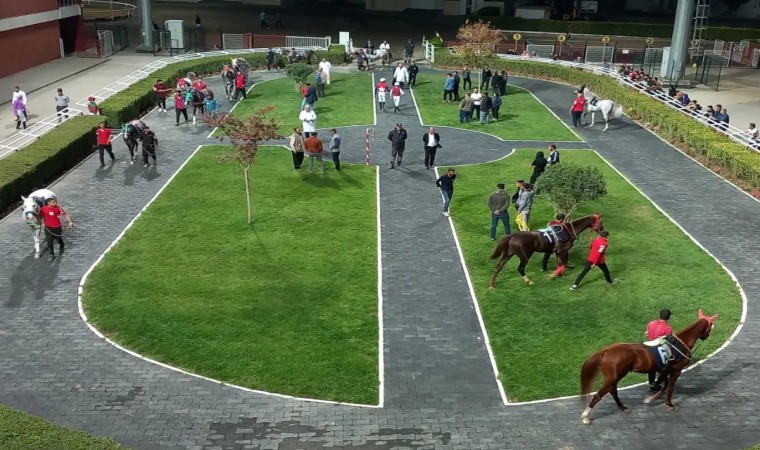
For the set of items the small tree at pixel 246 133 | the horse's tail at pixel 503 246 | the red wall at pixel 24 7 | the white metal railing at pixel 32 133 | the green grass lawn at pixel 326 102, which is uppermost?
the red wall at pixel 24 7

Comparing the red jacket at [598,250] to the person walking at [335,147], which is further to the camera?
the person walking at [335,147]

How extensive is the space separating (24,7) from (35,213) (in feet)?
85.4

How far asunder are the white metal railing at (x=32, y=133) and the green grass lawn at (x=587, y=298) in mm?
15387

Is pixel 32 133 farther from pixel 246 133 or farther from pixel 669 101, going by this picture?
pixel 669 101

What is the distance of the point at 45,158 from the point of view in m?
22.5

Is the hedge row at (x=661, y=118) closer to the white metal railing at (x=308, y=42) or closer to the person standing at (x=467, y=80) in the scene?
the person standing at (x=467, y=80)

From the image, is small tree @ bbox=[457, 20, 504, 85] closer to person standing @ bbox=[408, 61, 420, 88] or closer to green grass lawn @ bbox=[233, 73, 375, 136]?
person standing @ bbox=[408, 61, 420, 88]

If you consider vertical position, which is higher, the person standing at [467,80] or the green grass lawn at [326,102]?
the person standing at [467,80]

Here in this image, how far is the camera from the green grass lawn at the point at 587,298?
44.2 ft

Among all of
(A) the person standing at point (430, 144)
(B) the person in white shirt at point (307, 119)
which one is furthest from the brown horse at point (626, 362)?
(B) the person in white shirt at point (307, 119)

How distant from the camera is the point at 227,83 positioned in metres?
Result: 34.2

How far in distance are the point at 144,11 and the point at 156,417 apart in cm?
3914

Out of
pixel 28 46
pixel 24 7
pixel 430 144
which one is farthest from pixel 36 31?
Answer: pixel 430 144

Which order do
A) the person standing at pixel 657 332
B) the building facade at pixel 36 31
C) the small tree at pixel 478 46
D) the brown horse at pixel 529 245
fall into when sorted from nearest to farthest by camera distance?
the person standing at pixel 657 332, the brown horse at pixel 529 245, the small tree at pixel 478 46, the building facade at pixel 36 31
